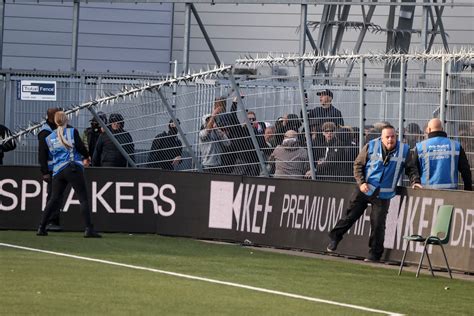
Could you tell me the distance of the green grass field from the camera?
12711 millimetres

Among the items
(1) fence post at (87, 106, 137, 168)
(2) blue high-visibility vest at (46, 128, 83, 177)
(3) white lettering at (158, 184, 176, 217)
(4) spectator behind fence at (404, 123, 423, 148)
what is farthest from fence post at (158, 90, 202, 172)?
(4) spectator behind fence at (404, 123, 423, 148)

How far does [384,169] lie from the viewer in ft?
58.7

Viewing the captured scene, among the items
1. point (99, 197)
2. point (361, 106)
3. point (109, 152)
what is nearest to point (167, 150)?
point (99, 197)

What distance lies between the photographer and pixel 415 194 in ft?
57.8

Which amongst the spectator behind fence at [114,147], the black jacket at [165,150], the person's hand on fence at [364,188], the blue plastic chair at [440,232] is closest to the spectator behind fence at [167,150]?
the black jacket at [165,150]

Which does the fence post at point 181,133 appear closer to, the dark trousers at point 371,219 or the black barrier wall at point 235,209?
the black barrier wall at point 235,209

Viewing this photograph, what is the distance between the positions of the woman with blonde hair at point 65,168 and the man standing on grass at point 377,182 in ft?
13.0

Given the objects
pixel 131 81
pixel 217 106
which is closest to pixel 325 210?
pixel 217 106

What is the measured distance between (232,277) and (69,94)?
350 inches

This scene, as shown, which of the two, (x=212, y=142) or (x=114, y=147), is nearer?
(x=212, y=142)

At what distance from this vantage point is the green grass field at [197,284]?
12.7 m

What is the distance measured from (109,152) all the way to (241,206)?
3.55 metres

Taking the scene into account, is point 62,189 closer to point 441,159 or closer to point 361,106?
point 361,106

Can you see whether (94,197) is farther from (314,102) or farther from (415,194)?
(415,194)
